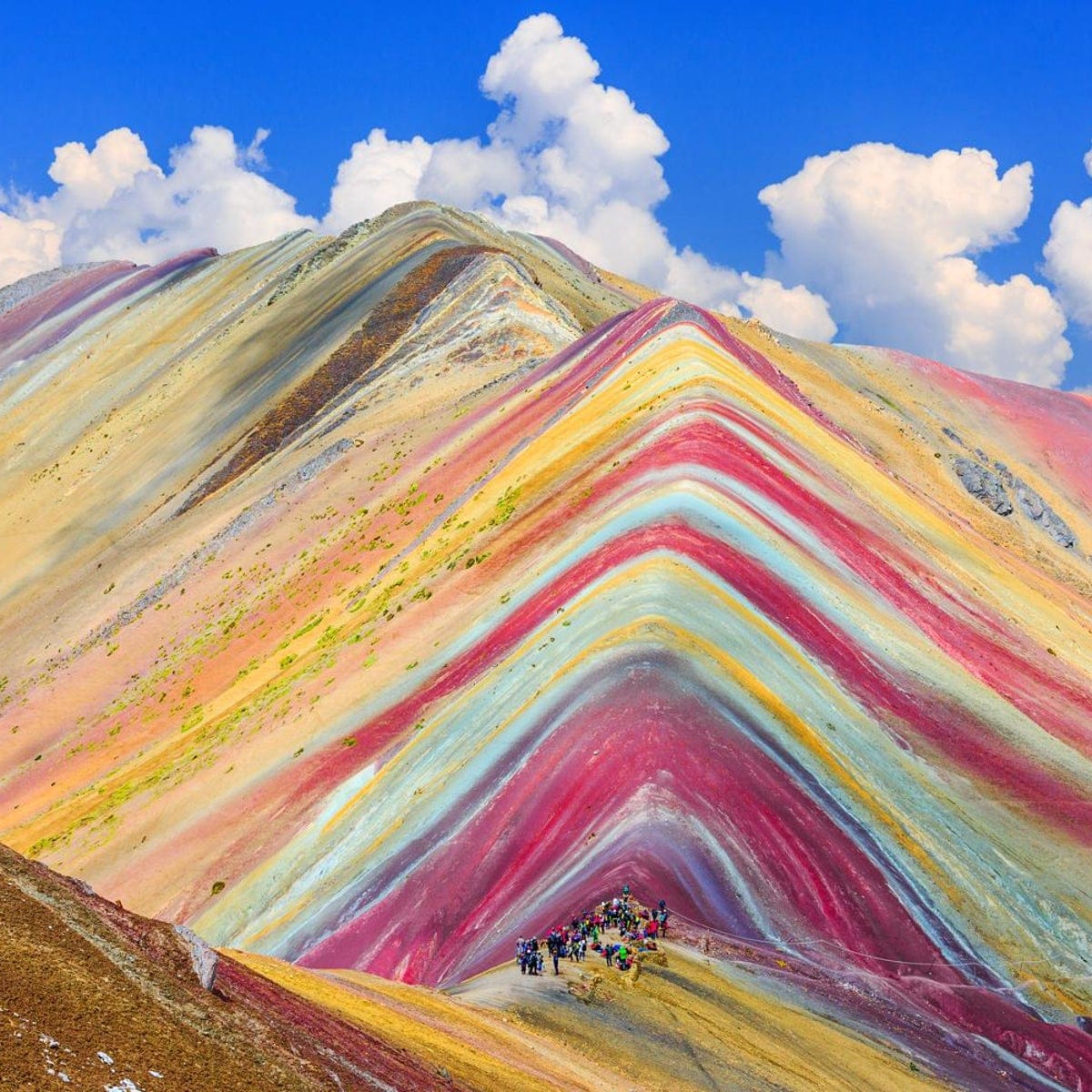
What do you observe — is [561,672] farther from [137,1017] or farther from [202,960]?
[137,1017]

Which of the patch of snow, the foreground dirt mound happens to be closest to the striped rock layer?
the foreground dirt mound

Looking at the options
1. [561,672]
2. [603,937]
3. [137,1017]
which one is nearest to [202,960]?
[137,1017]

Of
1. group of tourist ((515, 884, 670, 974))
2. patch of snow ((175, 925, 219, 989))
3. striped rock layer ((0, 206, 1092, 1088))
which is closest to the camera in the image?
patch of snow ((175, 925, 219, 989))

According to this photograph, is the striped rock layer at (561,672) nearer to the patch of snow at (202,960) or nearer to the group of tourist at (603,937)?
the group of tourist at (603,937)

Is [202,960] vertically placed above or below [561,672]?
below

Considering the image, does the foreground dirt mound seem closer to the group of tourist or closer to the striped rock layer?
the group of tourist

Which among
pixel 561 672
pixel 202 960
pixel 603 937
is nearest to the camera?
pixel 202 960
